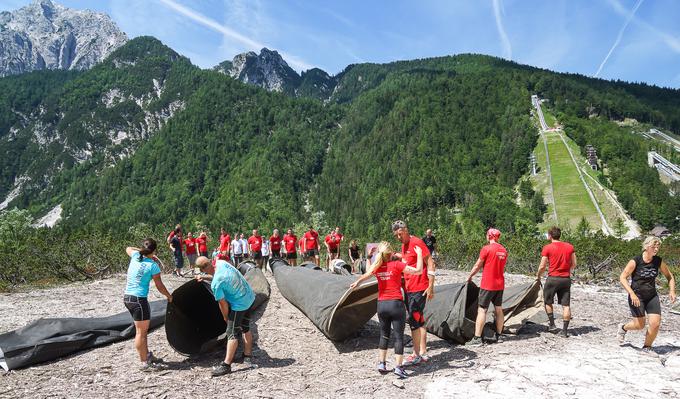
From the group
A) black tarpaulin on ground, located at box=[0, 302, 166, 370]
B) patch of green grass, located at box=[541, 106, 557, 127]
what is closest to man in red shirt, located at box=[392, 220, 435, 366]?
black tarpaulin on ground, located at box=[0, 302, 166, 370]

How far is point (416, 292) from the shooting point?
248 inches

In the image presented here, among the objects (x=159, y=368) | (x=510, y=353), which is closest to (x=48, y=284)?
(x=159, y=368)

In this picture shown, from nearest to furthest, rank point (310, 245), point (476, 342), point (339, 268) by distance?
point (476, 342) < point (339, 268) < point (310, 245)

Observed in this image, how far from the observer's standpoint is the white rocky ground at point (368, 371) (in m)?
5.37

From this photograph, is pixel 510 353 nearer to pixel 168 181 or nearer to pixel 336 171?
pixel 336 171

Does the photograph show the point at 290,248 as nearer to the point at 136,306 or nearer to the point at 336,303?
the point at 336,303

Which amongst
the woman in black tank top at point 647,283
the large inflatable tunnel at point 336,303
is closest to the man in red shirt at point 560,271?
the woman in black tank top at point 647,283

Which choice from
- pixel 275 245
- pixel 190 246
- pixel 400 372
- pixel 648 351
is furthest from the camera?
pixel 275 245

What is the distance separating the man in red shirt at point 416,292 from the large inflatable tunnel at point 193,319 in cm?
316

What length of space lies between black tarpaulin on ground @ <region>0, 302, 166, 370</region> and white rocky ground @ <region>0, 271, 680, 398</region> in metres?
0.17

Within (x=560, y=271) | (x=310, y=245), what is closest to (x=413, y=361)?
(x=560, y=271)

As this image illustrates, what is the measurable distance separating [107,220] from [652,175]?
136953 millimetres

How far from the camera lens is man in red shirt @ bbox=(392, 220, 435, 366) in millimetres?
6273

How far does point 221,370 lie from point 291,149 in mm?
138617
